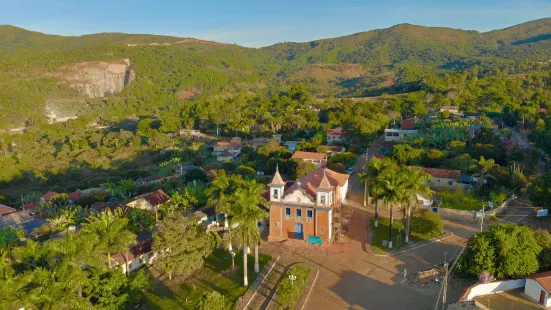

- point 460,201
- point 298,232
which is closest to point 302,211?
point 298,232

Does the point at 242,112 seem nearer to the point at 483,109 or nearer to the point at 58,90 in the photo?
the point at 483,109

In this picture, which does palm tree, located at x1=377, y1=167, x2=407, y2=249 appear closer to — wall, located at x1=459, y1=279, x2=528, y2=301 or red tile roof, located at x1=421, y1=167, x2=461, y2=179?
wall, located at x1=459, y1=279, x2=528, y2=301

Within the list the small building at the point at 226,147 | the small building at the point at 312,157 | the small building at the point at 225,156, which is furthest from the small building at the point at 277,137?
the small building at the point at 312,157

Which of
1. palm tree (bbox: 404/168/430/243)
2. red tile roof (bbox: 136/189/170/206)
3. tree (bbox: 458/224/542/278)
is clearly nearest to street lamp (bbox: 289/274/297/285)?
palm tree (bbox: 404/168/430/243)

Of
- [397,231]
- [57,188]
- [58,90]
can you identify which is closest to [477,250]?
[397,231]

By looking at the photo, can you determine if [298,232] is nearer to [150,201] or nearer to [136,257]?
[136,257]
